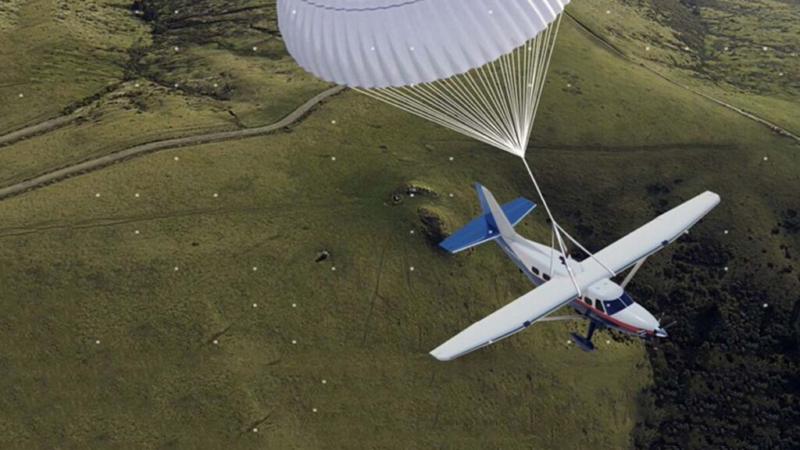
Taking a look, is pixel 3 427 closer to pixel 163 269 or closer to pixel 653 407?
pixel 163 269

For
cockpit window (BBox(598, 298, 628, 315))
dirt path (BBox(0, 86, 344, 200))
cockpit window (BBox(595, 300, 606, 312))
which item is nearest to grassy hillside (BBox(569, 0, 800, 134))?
dirt path (BBox(0, 86, 344, 200))

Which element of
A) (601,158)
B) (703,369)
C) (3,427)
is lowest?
(3,427)

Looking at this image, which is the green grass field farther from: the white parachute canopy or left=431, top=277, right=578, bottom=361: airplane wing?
the white parachute canopy

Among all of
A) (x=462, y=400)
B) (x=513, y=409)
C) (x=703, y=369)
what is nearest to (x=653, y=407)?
(x=703, y=369)

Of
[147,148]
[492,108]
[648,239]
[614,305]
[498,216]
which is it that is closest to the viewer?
→ [614,305]

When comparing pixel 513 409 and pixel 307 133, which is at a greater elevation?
pixel 307 133

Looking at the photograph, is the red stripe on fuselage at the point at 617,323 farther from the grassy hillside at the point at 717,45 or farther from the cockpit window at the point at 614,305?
the grassy hillside at the point at 717,45

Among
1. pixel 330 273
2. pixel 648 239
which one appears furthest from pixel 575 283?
pixel 330 273

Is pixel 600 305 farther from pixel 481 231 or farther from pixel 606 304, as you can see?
pixel 481 231
